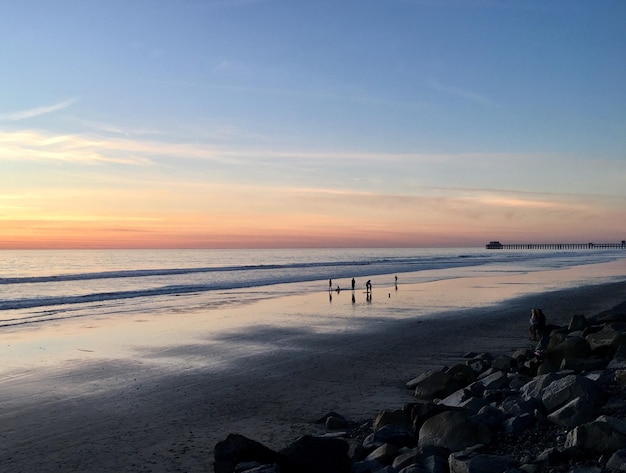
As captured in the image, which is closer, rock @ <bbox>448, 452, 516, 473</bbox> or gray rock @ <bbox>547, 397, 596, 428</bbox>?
rock @ <bbox>448, 452, 516, 473</bbox>

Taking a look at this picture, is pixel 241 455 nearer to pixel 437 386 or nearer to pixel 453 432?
pixel 453 432

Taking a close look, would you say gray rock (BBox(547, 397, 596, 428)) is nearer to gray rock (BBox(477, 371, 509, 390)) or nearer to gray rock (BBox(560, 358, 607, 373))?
gray rock (BBox(477, 371, 509, 390))

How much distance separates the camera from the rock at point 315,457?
7.20 meters

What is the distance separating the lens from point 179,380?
14.2m

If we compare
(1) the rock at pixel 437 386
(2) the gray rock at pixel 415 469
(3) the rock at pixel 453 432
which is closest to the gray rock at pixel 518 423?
(3) the rock at pixel 453 432

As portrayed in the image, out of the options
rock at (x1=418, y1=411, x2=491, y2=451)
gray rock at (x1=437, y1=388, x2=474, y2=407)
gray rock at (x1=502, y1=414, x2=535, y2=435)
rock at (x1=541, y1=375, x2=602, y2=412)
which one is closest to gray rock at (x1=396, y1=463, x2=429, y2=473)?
rock at (x1=418, y1=411, x2=491, y2=451)

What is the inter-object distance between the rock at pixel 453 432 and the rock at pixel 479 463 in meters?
0.95

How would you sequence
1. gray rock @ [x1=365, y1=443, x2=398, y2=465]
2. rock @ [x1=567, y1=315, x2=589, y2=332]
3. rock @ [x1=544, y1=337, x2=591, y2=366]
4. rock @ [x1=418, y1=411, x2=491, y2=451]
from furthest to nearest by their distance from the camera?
rock @ [x1=567, y1=315, x2=589, y2=332] < rock @ [x1=544, y1=337, x2=591, y2=366] < rock @ [x1=418, y1=411, x2=491, y2=451] < gray rock @ [x1=365, y1=443, x2=398, y2=465]

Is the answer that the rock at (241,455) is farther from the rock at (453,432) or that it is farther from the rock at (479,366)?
the rock at (479,366)

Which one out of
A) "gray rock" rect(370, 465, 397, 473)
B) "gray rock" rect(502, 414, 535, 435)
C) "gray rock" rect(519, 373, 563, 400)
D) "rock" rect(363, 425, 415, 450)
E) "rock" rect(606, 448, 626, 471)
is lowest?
"rock" rect(363, 425, 415, 450)

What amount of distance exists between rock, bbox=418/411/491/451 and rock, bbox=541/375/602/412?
5.16 ft

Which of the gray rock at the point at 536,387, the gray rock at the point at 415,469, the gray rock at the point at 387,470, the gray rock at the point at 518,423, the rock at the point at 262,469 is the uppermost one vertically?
the gray rock at the point at 536,387

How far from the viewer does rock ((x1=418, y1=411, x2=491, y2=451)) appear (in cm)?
779

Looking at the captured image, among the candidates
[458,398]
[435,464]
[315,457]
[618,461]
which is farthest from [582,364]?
[315,457]
